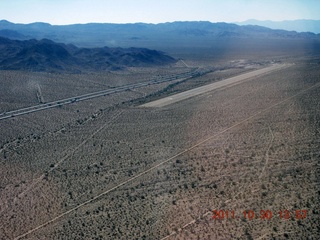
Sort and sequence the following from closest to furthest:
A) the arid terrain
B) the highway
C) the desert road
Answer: the arid terrain
the highway
the desert road

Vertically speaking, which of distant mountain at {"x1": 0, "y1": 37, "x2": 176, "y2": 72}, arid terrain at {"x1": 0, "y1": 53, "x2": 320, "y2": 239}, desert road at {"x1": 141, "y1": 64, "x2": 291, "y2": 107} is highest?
distant mountain at {"x1": 0, "y1": 37, "x2": 176, "y2": 72}

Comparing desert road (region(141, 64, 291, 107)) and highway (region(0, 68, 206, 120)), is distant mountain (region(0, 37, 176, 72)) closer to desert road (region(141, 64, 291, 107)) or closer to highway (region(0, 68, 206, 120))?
highway (region(0, 68, 206, 120))

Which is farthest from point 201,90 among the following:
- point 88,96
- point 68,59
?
point 68,59

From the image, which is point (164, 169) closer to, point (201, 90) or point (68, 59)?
point (201, 90)

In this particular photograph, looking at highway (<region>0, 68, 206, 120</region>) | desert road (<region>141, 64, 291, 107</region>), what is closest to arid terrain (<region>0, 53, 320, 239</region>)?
desert road (<region>141, 64, 291, 107</region>)

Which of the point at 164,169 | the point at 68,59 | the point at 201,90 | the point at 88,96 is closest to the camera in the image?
the point at 164,169

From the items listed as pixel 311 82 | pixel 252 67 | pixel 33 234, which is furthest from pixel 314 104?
pixel 252 67
